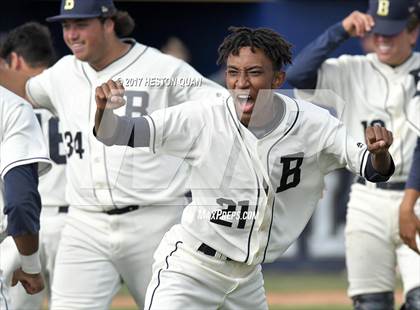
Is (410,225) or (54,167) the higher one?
(410,225)

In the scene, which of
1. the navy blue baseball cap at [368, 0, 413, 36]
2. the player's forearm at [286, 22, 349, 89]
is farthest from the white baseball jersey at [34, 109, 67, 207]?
the navy blue baseball cap at [368, 0, 413, 36]

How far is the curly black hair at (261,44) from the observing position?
5688mm

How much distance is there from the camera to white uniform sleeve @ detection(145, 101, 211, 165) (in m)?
5.55

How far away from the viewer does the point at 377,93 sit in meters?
7.73

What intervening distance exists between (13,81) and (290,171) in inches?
87.9

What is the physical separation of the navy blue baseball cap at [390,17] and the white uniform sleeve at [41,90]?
2137 millimetres

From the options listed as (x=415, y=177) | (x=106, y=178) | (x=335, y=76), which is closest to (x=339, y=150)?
(x=415, y=177)

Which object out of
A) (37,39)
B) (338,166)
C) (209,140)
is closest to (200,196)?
(209,140)

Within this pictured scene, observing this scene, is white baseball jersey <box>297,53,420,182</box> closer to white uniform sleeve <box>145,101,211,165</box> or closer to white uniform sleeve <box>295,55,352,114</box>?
white uniform sleeve <box>295,55,352,114</box>

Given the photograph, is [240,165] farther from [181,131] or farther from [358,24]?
[358,24]

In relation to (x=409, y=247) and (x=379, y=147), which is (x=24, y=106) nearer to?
(x=379, y=147)

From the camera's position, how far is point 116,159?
7035 mm

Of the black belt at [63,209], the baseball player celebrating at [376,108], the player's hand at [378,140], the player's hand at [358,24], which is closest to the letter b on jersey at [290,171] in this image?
the player's hand at [378,140]

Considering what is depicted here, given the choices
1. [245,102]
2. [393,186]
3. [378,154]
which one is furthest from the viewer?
[393,186]
